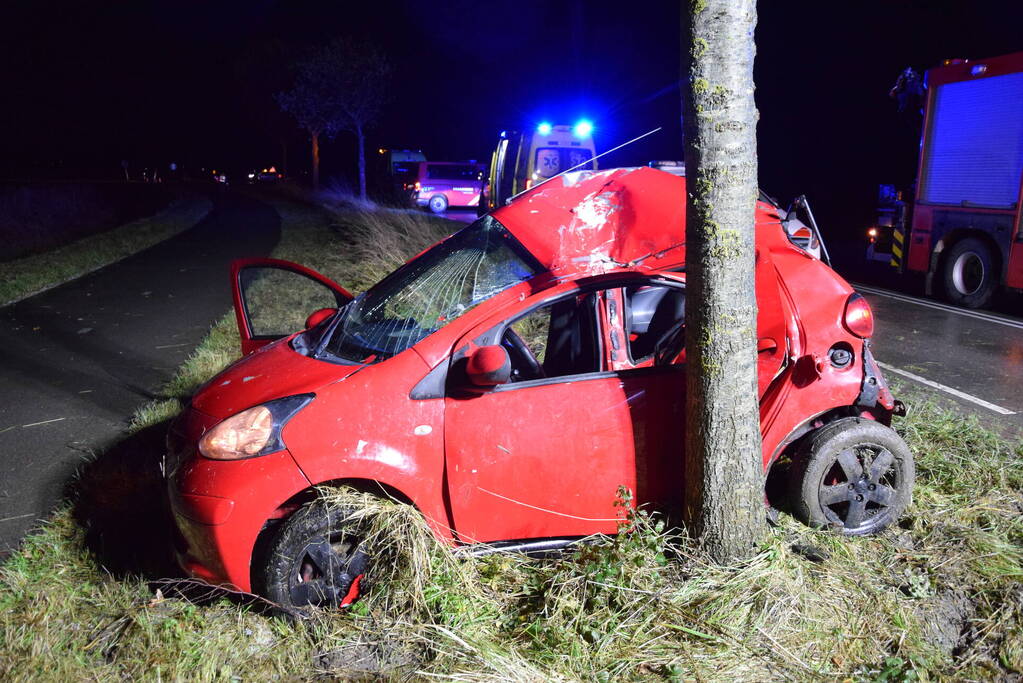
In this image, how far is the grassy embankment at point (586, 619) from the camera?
290 centimetres

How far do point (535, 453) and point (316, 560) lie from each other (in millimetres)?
1021

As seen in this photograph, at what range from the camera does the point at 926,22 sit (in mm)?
26875

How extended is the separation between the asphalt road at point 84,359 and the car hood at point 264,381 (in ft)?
4.81

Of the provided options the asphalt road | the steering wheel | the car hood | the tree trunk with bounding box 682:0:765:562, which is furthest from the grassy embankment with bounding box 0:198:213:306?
the tree trunk with bounding box 682:0:765:562

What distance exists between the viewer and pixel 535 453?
3336 mm

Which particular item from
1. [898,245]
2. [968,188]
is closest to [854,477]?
[968,188]

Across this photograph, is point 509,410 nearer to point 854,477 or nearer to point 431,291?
point 431,291

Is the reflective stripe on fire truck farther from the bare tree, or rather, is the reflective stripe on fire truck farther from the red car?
the bare tree

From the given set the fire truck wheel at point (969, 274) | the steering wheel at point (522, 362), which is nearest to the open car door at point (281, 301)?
the steering wheel at point (522, 362)

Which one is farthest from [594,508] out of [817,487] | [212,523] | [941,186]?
[941,186]

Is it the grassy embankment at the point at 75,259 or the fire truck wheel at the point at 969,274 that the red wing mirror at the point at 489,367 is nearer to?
the fire truck wheel at the point at 969,274

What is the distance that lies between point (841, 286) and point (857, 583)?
141 cm

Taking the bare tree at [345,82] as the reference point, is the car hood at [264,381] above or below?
below

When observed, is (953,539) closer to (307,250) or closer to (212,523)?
(212,523)
